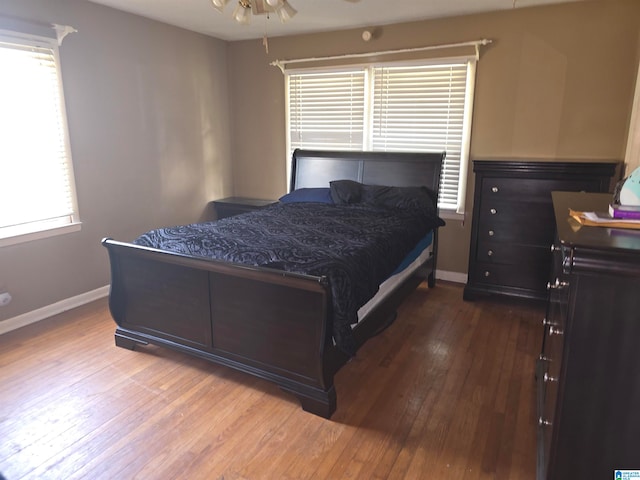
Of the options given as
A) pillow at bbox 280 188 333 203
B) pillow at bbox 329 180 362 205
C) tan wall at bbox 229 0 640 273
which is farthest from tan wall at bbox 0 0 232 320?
pillow at bbox 329 180 362 205

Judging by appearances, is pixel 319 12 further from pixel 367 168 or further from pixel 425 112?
pixel 367 168

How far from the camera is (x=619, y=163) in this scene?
327 centimetres

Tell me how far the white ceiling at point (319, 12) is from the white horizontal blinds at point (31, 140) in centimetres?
79

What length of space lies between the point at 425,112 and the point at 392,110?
33 cm

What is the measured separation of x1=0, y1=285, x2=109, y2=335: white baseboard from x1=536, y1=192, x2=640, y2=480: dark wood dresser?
3.46 metres

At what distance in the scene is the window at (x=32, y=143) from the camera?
2998 millimetres

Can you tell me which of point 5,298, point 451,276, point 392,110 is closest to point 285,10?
point 392,110

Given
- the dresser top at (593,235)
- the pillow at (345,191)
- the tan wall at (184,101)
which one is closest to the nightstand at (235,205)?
the tan wall at (184,101)

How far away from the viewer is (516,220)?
3449 millimetres

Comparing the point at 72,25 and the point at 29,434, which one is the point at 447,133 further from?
the point at 29,434

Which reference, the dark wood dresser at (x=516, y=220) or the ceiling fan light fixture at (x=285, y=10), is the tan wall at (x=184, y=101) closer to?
the dark wood dresser at (x=516, y=220)

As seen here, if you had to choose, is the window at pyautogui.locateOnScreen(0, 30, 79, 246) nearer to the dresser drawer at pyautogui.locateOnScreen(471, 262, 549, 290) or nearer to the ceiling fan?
the ceiling fan

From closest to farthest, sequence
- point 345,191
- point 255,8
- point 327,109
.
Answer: point 255,8 < point 345,191 < point 327,109

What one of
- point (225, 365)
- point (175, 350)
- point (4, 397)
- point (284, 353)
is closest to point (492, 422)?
point (284, 353)
